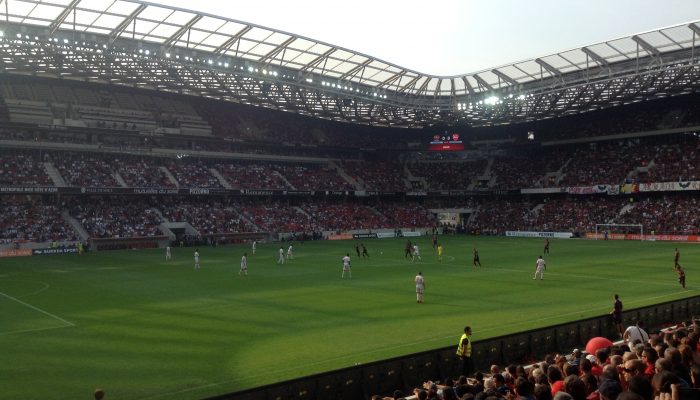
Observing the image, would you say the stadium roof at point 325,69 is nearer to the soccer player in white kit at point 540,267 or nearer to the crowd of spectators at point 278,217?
the crowd of spectators at point 278,217

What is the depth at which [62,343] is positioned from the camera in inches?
714

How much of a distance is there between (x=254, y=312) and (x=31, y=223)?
41619 millimetres

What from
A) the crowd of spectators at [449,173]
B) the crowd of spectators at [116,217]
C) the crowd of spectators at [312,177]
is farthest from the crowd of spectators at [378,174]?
the crowd of spectators at [116,217]

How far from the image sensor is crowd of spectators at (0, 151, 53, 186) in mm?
56537

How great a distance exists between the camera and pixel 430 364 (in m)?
13.9

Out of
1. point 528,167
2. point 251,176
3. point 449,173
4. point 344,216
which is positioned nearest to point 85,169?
point 251,176

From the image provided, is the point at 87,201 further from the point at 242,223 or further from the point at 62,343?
the point at 62,343

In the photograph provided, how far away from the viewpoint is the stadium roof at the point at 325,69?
41750 mm

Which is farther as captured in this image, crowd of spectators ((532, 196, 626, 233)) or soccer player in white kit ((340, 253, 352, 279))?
crowd of spectators ((532, 196, 626, 233))

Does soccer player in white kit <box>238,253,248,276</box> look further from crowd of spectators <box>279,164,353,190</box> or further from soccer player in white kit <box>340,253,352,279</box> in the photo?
crowd of spectators <box>279,164,353,190</box>

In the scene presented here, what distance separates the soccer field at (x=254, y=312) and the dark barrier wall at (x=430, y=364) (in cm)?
248

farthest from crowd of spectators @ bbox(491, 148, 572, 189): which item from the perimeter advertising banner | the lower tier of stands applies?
the perimeter advertising banner

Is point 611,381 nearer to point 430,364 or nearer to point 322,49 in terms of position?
point 430,364

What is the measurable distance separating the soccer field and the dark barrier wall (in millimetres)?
2478
